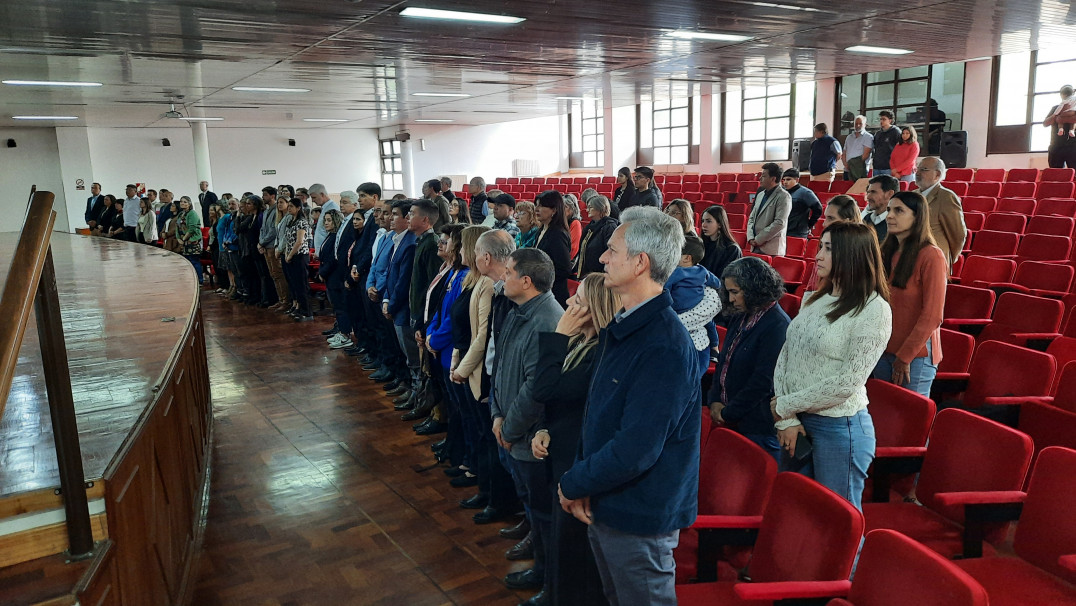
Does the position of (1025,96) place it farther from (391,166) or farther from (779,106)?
(391,166)

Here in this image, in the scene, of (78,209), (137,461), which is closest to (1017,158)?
(137,461)

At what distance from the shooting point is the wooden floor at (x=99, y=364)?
1.81 metres

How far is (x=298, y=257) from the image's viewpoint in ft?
25.6

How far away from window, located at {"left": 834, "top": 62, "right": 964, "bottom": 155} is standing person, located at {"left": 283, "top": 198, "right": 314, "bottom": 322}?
9714 millimetres

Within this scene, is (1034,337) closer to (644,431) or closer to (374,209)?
(644,431)

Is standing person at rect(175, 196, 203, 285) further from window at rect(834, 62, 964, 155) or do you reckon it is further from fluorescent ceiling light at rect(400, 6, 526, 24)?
window at rect(834, 62, 964, 155)

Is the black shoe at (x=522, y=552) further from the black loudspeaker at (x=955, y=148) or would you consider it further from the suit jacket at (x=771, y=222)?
the black loudspeaker at (x=955, y=148)

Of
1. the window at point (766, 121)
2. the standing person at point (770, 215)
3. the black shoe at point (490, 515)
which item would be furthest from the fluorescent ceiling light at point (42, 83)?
the window at point (766, 121)

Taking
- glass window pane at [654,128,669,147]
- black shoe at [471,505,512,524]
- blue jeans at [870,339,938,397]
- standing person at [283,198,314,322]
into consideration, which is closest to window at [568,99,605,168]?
glass window pane at [654,128,669,147]

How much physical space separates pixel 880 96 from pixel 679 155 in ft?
18.5

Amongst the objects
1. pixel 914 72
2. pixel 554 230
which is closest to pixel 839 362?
pixel 554 230

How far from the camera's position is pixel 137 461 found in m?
2.01

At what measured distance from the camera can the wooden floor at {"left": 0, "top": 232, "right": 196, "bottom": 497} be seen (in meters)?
1.81

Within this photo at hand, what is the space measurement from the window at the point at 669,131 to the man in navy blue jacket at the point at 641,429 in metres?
16.6
